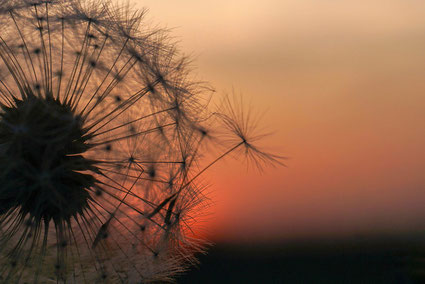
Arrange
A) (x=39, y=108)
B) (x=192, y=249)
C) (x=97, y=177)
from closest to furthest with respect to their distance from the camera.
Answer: (x=39, y=108) < (x=97, y=177) < (x=192, y=249)

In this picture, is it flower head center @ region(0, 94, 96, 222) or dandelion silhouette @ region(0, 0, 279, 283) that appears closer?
flower head center @ region(0, 94, 96, 222)

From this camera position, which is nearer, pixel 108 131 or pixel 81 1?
pixel 108 131

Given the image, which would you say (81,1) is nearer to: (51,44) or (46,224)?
(51,44)

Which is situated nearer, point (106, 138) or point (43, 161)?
point (43, 161)

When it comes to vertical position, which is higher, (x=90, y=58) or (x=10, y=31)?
(x=10, y=31)

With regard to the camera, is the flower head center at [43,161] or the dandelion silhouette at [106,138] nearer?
the flower head center at [43,161]

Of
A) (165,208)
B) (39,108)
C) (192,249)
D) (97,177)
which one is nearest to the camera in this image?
(39,108)

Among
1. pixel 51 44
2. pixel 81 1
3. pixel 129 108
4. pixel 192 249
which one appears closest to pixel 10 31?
pixel 51 44

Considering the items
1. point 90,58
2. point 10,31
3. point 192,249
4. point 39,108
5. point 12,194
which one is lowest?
point 192,249
